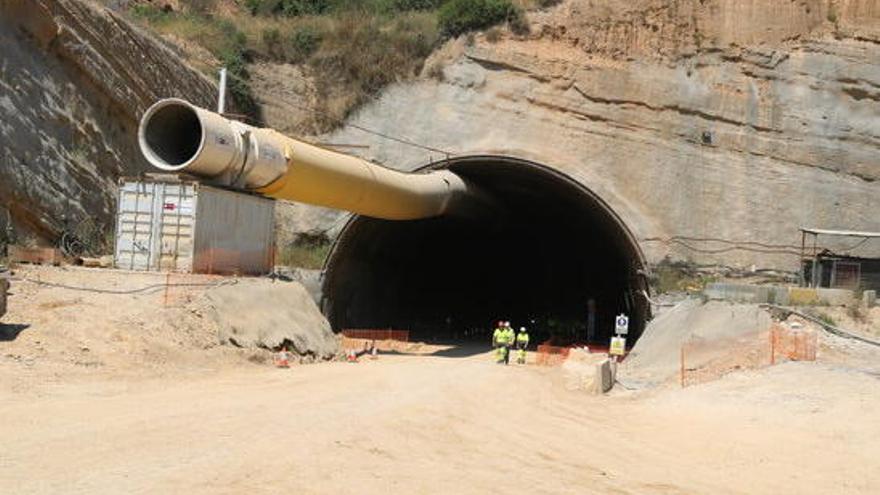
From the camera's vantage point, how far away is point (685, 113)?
1344 inches

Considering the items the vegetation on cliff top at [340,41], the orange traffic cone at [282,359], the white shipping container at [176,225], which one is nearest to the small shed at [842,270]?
the vegetation on cliff top at [340,41]

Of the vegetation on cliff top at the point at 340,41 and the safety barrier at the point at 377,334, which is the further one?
A: the vegetation on cliff top at the point at 340,41

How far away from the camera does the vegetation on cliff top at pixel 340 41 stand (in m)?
37.7

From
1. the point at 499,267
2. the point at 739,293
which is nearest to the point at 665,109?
the point at 739,293

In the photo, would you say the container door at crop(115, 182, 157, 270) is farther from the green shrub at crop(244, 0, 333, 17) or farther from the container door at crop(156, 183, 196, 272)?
the green shrub at crop(244, 0, 333, 17)

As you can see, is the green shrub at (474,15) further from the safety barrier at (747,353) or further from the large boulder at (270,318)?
the safety barrier at (747,353)

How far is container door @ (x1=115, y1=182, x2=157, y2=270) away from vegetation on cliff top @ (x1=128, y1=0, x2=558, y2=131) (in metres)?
15.3

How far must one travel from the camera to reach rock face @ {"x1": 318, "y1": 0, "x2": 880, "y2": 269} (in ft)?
106

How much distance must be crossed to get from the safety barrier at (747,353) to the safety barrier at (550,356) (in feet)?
23.7

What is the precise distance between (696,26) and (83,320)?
25472 mm

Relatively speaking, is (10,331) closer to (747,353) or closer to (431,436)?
(431,436)

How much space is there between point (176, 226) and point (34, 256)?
122 inches

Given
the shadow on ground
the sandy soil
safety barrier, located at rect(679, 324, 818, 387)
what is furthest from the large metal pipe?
safety barrier, located at rect(679, 324, 818, 387)

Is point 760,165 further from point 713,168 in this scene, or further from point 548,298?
point 548,298
